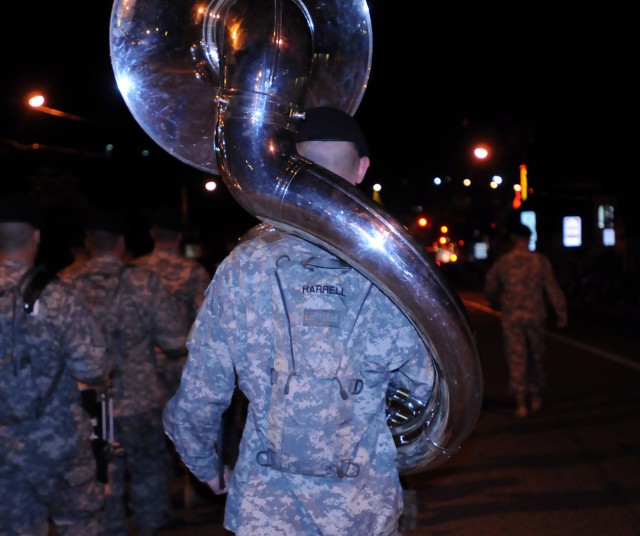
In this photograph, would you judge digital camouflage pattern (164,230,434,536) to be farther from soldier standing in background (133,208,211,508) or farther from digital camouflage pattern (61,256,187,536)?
soldier standing in background (133,208,211,508)

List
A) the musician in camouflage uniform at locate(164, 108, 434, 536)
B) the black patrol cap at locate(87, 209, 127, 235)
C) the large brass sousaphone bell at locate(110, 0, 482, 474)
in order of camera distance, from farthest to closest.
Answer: the black patrol cap at locate(87, 209, 127, 235)
the musician in camouflage uniform at locate(164, 108, 434, 536)
the large brass sousaphone bell at locate(110, 0, 482, 474)

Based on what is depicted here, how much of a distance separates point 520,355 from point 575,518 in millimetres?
3302

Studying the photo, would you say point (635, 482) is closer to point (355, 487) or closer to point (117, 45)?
point (355, 487)

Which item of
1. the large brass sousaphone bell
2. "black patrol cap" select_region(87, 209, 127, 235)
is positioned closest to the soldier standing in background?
"black patrol cap" select_region(87, 209, 127, 235)

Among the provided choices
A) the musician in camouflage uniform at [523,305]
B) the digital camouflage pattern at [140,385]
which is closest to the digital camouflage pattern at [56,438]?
the digital camouflage pattern at [140,385]

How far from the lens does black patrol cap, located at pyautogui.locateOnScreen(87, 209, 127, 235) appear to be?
5.21 metres

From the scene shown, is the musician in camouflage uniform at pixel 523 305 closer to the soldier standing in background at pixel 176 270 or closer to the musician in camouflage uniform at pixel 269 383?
the soldier standing in background at pixel 176 270

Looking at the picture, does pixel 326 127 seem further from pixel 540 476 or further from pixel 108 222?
pixel 540 476

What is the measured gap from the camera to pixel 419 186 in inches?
2510

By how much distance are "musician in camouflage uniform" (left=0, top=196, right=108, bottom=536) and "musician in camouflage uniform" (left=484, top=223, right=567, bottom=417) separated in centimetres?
551

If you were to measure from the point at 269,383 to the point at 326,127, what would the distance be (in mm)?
761

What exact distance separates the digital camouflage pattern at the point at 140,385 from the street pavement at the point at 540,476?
408 millimetres

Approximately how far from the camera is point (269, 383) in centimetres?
240

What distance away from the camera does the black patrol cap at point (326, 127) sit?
2.43 metres
